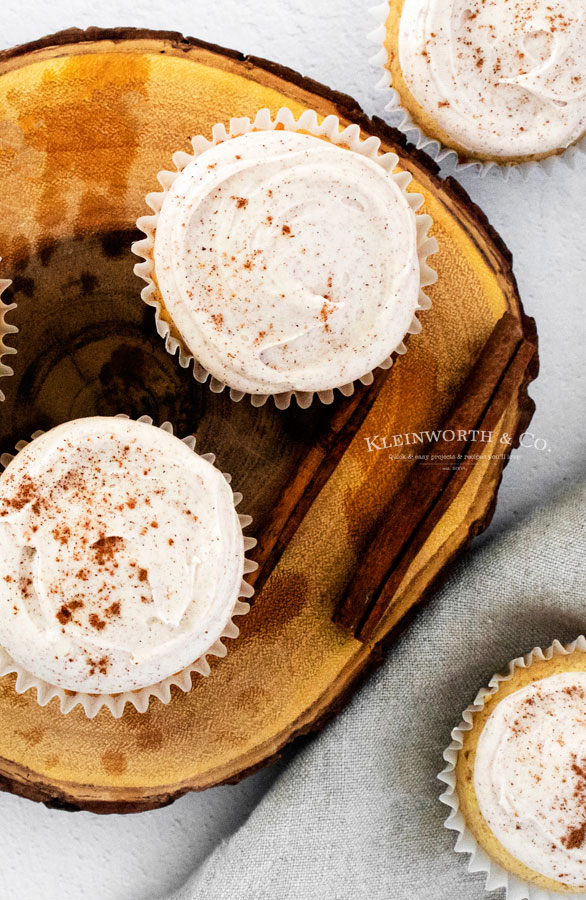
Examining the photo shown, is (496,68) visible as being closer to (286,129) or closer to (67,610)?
(286,129)

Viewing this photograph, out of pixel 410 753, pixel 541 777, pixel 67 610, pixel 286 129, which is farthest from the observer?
pixel 410 753

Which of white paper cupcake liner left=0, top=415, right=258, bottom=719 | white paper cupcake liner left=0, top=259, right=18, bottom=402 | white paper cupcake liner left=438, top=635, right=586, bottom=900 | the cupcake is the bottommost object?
white paper cupcake liner left=438, top=635, right=586, bottom=900

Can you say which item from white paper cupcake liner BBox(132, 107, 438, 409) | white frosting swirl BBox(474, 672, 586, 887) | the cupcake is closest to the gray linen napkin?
white frosting swirl BBox(474, 672, 586, 887)

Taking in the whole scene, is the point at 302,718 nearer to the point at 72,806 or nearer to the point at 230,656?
the point at 230,656

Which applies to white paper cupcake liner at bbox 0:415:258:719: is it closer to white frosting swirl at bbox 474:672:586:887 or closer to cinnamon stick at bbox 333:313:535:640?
cinnamon stick at bbox 333:313:535:640

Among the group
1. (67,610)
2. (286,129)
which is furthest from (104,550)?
(286,129)

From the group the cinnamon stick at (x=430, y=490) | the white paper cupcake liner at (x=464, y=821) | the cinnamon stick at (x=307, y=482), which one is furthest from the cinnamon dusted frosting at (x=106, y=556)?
the white paper cupcake liner at (x=464, y=821)

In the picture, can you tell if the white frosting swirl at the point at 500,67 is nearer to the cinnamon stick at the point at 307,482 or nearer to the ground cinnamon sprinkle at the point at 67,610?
the cinnamon stick at the point at 307,482
